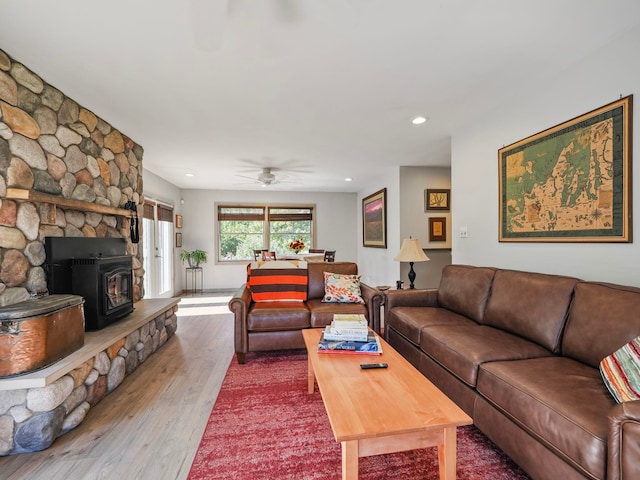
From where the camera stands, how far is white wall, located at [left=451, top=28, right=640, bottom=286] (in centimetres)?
190

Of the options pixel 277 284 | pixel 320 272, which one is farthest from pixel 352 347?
pixel 320 272

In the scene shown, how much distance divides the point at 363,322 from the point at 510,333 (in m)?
1.07

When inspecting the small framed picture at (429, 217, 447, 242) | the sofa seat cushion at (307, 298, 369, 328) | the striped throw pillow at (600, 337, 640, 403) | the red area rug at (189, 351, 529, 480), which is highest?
the small framed picture at (429, 217, 447, 242)

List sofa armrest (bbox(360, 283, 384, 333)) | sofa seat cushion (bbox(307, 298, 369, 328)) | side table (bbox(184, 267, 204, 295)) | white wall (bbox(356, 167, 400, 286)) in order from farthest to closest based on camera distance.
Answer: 1. side table (bbox(184, 267, 204, 295))
2. white wall (bbox(356, 167, 400, 286))
3. sofa armrest (bbox(360, 283, 384, 333))
4. sofa seat cushion (bbox(307, 298, 369, 328))

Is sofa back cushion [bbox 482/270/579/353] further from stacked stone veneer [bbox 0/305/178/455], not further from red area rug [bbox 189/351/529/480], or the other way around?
stacked stone veneer [bbox 0/305/178/455]

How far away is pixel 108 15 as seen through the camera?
1.67 metres

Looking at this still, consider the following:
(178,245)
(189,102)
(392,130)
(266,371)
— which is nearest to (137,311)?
(266,371)

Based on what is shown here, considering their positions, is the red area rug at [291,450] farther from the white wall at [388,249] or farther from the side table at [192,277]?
the side table at [192,277]

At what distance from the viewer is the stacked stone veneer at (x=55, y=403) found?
5.54ft

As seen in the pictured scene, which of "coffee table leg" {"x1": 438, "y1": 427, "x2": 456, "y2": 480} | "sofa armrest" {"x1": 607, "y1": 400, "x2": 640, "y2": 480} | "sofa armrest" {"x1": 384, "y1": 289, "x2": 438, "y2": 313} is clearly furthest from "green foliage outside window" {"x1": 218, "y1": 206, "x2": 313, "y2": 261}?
"sofa armrest" {"x1": 607, "y1": 400, "x2": 640, "y2": 480}

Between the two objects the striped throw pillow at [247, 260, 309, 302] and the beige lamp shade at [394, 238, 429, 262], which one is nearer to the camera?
the striped throw pillow at [247, 260, 309, 302]

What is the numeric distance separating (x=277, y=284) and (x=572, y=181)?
275 centimetres

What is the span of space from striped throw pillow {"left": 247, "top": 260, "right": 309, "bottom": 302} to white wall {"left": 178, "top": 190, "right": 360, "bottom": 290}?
13.1 ft

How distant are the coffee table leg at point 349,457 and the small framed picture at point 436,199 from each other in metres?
4.32
